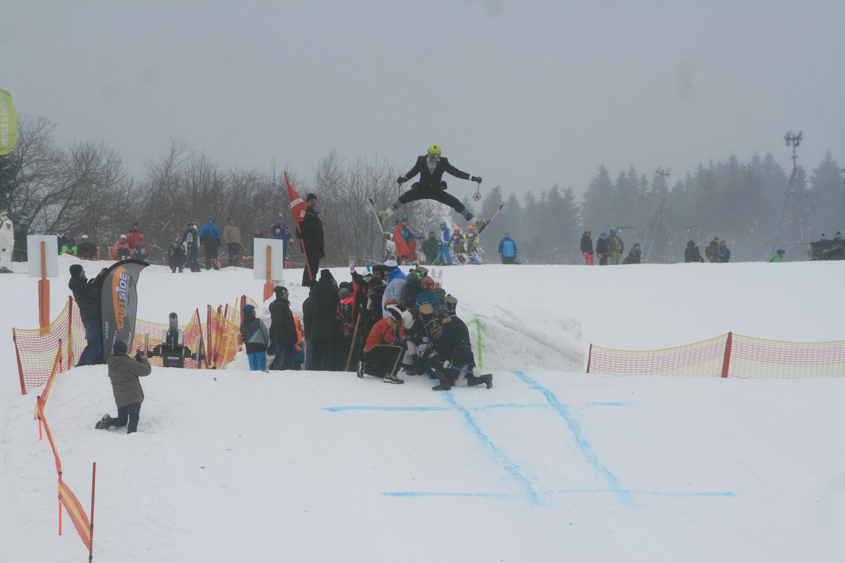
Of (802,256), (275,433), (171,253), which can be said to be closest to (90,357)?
(275,433)

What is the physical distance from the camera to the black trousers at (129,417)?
6.79 m

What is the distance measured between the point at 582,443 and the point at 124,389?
5158 mm

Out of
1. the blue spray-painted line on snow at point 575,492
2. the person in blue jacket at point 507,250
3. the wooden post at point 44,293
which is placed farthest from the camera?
the person in blue jacket at point 507,250

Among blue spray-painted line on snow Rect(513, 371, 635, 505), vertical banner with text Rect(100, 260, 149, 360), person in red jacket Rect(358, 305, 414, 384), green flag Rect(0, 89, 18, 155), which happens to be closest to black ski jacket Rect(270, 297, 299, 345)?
person in red jacket Rect(358, 305, 414, 384)

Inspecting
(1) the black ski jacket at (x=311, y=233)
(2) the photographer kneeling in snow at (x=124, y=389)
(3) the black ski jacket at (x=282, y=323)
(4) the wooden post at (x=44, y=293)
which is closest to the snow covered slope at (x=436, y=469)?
(2) the photographer kneeling in snow at (x=124, y=389)

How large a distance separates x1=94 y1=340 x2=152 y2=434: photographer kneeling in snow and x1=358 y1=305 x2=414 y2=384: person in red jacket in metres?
3.17

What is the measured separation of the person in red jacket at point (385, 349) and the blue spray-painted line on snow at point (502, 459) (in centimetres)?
102

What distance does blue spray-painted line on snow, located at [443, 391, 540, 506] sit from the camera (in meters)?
6.39

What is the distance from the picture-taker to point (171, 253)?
23.2 m

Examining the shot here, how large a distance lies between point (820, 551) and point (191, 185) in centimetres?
4496

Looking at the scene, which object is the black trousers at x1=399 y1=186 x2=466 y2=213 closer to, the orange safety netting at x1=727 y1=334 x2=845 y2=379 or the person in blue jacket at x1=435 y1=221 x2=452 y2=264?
the orange safety netting at x1=727 y1=334 x2=845 y2=379

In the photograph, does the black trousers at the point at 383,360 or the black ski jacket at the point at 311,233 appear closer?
the black trousers at the point at 383,360

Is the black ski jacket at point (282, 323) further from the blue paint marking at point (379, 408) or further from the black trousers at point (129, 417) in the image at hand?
the black trousers at point (129, 417)

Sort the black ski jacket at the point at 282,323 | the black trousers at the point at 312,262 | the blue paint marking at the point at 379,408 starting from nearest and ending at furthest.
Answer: the blue paint marking at the point at 379,408, the black ski jacket at the point at 282,323, the black trousers at the point at 312,262
